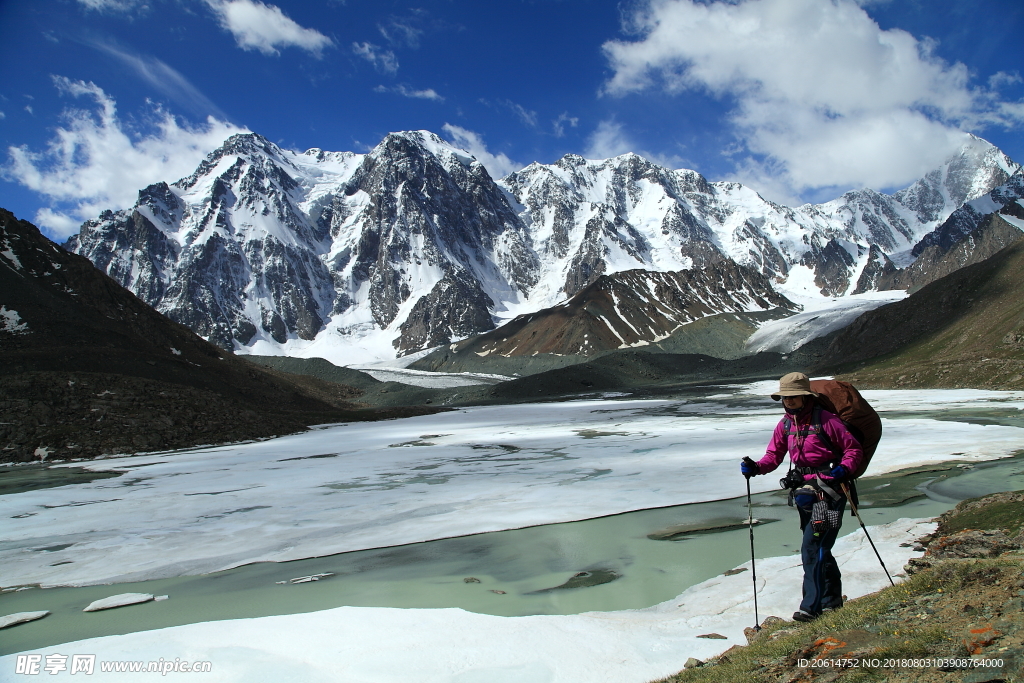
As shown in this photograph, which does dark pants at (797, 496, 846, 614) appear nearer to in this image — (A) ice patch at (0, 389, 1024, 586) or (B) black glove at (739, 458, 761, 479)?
(B) black glove at (739, 458, 761, 479)

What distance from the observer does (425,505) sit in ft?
44.4

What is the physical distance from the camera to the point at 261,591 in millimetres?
8328

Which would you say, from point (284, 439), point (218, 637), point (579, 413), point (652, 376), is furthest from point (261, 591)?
point (652, 376)

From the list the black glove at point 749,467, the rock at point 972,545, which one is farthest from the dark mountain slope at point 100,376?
the rock at point 972,545

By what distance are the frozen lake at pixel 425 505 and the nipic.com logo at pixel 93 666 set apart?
443 millimetres

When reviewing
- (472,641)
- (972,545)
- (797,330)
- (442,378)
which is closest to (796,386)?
(972,545)

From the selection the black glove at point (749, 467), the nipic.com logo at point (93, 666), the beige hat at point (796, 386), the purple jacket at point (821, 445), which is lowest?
the nipic.com logo at point (93, 666)

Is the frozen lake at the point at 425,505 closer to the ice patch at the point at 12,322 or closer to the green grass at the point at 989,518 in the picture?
the green grass at the point at 989,518

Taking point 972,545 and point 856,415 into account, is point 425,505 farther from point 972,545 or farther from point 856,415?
point 972,545

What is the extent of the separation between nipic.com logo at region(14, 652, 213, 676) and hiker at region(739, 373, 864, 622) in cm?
598

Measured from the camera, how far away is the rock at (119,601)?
7.89 m

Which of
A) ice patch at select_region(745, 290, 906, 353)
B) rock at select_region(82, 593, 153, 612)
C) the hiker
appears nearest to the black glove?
the hiker

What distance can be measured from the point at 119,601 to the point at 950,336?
64.7 metres

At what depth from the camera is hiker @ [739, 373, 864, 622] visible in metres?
5.82
